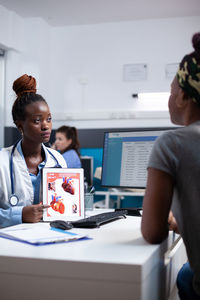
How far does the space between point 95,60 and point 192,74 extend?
5.13 metres

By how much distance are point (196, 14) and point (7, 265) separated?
17.8ft

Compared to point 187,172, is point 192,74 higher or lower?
higher

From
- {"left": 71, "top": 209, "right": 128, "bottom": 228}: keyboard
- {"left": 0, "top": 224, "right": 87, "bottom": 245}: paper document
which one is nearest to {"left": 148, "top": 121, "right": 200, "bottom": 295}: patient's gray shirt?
{"left": 0, "top": 224, "right": 87, "bottom": 245}: paper document

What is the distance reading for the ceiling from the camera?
5277 millimetres

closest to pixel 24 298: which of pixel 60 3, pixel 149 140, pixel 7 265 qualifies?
pixel 7 265

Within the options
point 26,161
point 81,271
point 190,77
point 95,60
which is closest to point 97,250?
point 81,271

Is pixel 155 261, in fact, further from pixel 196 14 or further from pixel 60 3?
pixel 196 14

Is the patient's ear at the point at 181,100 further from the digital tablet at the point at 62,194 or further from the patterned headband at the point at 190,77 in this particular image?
the digital tablet at the point at 62,194

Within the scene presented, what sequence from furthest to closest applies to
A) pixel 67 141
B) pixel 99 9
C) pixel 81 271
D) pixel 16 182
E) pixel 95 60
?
pixel 95 60, pixel 99 9, pixel 67 141, pixel 16 182, pixel 81 271

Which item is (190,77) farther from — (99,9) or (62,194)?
(99,9)

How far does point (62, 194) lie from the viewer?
5.51 feet

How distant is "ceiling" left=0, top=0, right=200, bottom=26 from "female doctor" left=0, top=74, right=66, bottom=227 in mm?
3722

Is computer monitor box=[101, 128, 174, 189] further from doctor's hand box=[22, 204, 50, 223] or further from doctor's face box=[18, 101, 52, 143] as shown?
doctor's hand box=[22, 204, 50, 223]

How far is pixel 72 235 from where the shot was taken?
4.13 ft
